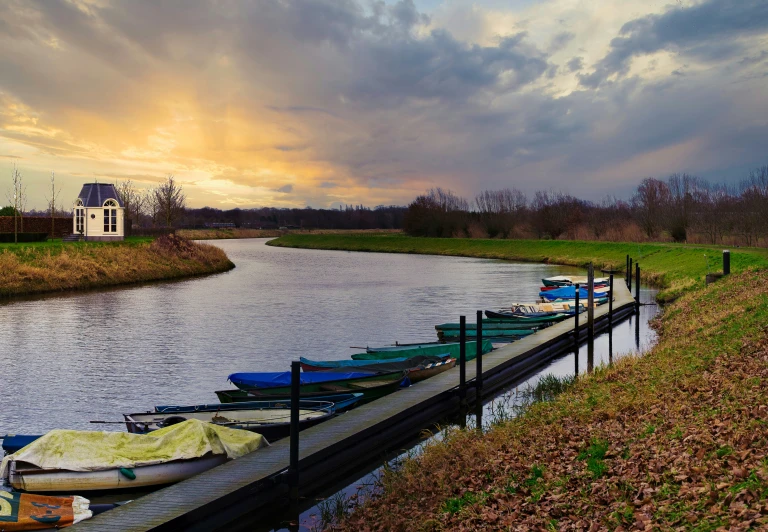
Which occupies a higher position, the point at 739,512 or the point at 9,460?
the point at 739,512

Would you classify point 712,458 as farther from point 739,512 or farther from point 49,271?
point 49,271

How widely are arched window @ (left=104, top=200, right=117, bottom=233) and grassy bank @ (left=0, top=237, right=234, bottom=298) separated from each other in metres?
4.12

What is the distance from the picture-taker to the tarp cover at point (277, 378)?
53.0 feet

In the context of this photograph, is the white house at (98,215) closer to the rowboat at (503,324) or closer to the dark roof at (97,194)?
the dark roof at (97,194)

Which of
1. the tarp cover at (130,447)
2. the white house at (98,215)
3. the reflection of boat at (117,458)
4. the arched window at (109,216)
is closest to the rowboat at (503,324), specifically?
the tarp cover at (130,447)

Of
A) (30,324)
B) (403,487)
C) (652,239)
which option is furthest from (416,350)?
(652,239)

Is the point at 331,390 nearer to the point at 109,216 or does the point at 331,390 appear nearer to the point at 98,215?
the point at 109,216

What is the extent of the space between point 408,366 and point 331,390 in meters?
2.70

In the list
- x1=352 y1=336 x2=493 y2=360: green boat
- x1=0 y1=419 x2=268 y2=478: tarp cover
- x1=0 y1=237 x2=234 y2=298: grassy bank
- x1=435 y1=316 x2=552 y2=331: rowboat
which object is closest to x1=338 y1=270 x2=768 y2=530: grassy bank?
x1=0 y1=419 x2=268 y2=478: tarp cover

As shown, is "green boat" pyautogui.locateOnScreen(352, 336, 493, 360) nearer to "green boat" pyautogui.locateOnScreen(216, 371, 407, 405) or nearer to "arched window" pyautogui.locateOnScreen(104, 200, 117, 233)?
"green boat" pyautogui.locateOnScreen(216, 371, 407, 405)

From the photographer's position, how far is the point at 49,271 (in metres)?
45.8

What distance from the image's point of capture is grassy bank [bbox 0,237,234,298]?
4384cm

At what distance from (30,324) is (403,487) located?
25806mm

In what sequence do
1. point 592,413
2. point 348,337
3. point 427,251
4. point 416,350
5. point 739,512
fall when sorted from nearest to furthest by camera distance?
point 739,512
point 592,413
point 416,350
point 348,337
point 427,251
